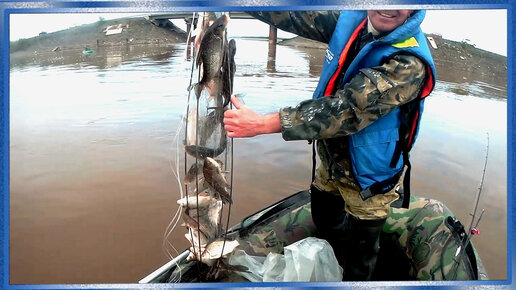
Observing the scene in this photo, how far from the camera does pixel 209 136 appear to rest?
1.60 meters

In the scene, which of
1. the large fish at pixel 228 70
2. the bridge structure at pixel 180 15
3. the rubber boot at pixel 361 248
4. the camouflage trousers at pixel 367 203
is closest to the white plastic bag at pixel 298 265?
the rubber boot at pixel 361 248

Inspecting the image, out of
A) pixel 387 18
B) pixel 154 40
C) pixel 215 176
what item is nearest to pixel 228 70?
pixel 215 176

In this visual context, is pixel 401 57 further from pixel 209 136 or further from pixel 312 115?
pixel 209 136

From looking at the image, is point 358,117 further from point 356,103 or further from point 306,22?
point 306,22

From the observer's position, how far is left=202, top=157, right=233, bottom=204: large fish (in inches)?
61.0

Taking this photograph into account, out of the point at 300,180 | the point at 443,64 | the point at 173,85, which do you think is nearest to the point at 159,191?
the point at 173,85

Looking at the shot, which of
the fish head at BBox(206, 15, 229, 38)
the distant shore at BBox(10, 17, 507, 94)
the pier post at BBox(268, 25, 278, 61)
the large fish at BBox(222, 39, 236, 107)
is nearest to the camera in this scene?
the fish head at BBox(206, 15, 229, 38)

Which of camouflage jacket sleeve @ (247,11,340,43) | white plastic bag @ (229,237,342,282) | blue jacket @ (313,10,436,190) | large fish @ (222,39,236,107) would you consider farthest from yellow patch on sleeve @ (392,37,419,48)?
white plastic bag @ (229,237,342,282)

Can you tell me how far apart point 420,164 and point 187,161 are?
2796 millimetres

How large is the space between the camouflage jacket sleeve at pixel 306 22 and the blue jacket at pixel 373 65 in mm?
63

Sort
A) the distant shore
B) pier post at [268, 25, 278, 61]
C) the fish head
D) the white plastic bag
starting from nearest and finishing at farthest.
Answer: the fish head
the distant shore
pier post at [268, 25, 278, 61]
the white plastic bag

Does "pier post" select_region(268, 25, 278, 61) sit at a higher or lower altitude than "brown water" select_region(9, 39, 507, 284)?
higher

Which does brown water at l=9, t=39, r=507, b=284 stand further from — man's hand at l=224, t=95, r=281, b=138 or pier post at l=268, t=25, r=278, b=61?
man's hand at l=224, t=95, r=281, b=138

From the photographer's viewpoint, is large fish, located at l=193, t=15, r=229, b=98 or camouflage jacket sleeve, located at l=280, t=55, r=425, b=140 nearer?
large fish, located at l=193, t=15, r=229, b=98
